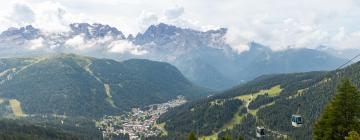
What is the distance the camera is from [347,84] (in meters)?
48.7

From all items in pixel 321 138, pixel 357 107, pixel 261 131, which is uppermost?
pixel 357 107

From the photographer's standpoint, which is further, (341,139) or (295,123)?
(295,123)

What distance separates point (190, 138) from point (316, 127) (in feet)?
82.9

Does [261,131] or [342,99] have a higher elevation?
[342,99]

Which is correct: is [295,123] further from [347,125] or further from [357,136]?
[357,136]

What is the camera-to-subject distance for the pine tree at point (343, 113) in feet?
159

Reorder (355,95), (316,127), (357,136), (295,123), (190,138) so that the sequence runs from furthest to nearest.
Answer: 1. (295,123)
2. (190,138)
3. (316,127)
4. (355,95)
5. (357,136)

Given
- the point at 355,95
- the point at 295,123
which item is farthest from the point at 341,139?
the point at 295,123

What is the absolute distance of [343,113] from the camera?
48.9 m

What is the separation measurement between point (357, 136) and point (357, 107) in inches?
363

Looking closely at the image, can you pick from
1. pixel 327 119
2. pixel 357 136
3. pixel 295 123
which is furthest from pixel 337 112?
pixel 295 123

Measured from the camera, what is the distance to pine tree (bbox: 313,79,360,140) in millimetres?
48375

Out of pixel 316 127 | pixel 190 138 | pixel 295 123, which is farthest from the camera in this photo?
pixel 295 123

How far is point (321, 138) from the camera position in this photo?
165 feet
